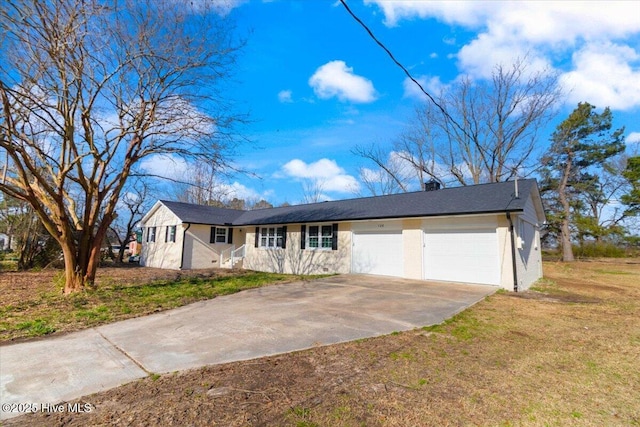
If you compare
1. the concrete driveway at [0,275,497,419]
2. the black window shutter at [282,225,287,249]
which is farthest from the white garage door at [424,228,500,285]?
the black window shutter at [282,225,287,249]

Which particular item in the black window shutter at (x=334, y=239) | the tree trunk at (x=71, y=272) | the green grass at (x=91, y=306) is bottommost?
the green grass at (x=91, y=306)

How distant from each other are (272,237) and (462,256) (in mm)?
10301

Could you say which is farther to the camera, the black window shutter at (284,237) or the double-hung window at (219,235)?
the double-hung window at (219,235)

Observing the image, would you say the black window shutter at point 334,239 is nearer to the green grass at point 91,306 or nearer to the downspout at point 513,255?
the green grass at point 91,306

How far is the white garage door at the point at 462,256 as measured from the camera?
1034 cm

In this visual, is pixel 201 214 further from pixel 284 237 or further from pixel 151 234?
pixel 284 237

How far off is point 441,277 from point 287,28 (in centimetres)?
937

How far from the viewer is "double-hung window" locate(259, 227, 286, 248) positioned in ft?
56.3

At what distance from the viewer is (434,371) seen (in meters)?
3.62

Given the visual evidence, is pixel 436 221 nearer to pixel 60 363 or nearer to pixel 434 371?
pixel 434 371

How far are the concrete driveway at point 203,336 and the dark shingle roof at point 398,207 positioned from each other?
322 cm

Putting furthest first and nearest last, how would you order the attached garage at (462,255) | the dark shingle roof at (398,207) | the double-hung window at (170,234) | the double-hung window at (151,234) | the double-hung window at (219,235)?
the double-hung window at (151,234) → the double-hung window at (219,235) → the double-hung window at (170,234) → the dark shingle roof at (398,207) → the attached garage at (462,255)

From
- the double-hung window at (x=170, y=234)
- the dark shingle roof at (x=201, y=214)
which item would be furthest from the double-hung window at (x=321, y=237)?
the double-hung window at (x=170, y=234)

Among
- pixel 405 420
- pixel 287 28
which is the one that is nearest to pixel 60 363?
pixel 405 420
